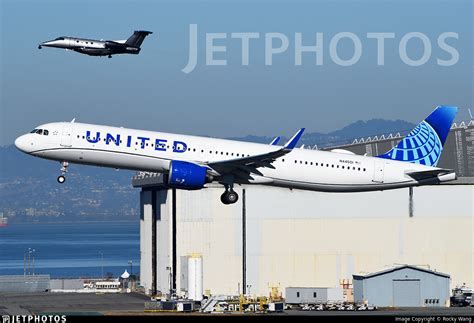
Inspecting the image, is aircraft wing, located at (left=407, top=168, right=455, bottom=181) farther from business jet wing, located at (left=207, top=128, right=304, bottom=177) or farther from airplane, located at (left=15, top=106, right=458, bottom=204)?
business jet wing, located at (left=207, top=128, right=304, bottom=177)

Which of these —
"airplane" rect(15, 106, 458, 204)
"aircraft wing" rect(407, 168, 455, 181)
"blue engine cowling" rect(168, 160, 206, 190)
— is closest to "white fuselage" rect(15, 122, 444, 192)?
"airplane" rect(15, 106, 458, 204)

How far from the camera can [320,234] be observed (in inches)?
4409

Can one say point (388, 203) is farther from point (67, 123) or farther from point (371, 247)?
point (67, 123)

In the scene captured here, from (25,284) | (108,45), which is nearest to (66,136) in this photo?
(108,45)

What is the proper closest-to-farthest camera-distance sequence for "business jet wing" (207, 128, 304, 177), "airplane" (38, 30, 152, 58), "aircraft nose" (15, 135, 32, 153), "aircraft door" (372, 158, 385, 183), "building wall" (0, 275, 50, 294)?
"business jet wing" (207, 128, 304, 177)
"aircraft nose" (15, 135, 32, 153)
"aircraft door" (372, 158, 385, 183)
"airplane" (38, 30, 152, 58)
"building wall" (0, 275, 50, 294)

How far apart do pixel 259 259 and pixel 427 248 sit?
16.0 m

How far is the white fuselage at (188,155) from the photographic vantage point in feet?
230

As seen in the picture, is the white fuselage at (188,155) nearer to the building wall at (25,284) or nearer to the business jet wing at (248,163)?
the business jet wing at (248,163)

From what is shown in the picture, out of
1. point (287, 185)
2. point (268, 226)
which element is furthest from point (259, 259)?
point (287, 185)

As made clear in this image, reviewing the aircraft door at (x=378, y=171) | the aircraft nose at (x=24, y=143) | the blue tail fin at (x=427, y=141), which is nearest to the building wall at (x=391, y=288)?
the blue tail fin at (x=427, y=141)

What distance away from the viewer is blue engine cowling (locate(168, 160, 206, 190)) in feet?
232

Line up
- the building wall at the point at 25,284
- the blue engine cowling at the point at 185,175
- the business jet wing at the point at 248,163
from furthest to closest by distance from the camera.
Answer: the building wall at the point at 25,284 → the blue engine cowling at the point at 185,175 → the business jet wing at the point at 248,163

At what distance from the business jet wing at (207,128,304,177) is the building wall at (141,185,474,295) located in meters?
37.8

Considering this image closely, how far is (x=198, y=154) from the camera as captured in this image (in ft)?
236
